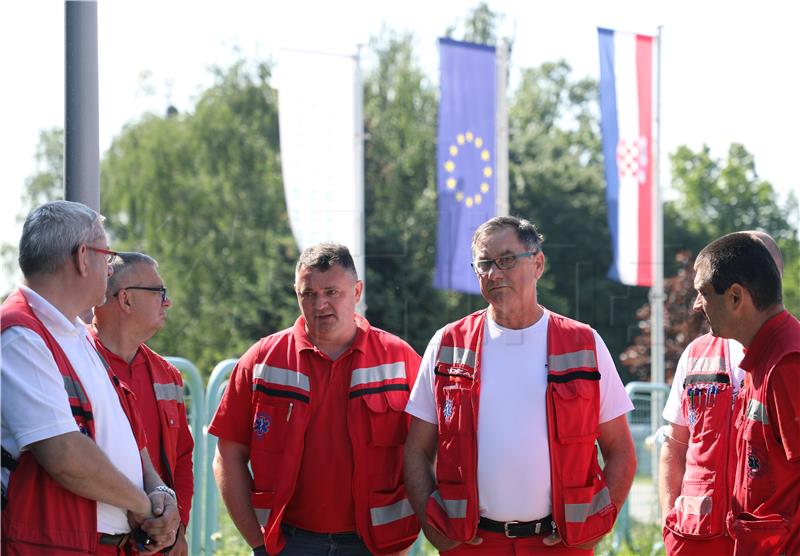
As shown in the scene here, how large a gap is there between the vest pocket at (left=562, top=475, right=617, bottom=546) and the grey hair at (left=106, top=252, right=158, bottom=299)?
224 centimetres

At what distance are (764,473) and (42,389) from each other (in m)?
2.62

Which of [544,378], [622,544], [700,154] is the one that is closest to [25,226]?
Result: [544,378]

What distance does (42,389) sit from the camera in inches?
139

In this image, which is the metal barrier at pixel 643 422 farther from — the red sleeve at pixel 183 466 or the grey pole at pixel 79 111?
the grey pole at pixel 79 111

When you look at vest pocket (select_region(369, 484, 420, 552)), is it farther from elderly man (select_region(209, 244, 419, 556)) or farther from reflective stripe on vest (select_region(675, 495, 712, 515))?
Result: reflective stripe on vest (select_region(675, 495, 712, 515))

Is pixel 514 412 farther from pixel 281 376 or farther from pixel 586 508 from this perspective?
pixel 281 376

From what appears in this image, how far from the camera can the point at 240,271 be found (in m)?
32.3

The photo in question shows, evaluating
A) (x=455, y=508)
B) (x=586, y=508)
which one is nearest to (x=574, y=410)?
(x=586, y=508)

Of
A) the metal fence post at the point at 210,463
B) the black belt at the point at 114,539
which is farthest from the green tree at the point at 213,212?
the black belt at the point at 114,539

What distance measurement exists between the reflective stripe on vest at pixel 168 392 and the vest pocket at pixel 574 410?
70.8 inches

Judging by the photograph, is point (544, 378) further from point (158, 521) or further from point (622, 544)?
point (622, 544)

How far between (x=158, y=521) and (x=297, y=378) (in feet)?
3.52

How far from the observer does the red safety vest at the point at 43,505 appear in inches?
140

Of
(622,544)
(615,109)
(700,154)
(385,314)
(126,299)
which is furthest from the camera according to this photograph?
(700,154)
